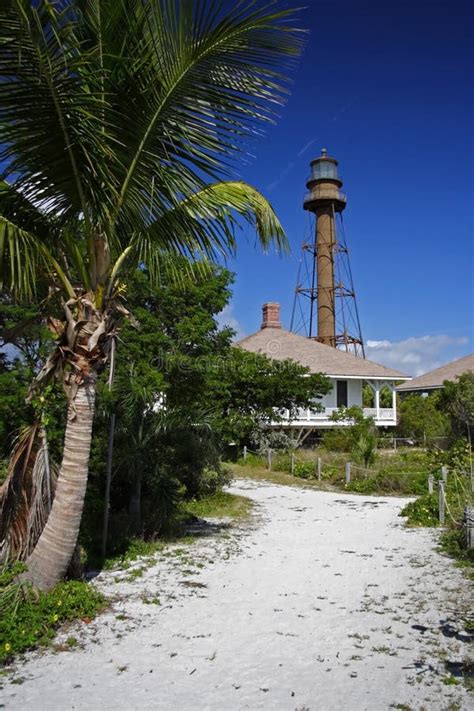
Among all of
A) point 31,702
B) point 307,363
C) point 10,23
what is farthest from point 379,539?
point 307,363

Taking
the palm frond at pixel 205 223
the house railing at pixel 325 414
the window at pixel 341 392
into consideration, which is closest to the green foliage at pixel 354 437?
the house railing at pixel 325 414

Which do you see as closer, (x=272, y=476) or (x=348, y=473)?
(x=348, y=473)

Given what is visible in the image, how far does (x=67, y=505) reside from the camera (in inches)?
243

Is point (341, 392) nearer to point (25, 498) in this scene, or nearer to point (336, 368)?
point (336, 368)

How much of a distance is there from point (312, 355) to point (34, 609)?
25064mm

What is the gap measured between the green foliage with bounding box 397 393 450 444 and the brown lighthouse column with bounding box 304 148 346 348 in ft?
36.3

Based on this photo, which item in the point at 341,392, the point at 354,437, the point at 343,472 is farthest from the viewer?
the point at 341,392

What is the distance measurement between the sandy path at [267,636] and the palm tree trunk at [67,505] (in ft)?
2.23

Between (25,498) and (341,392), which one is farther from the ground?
(341,392)

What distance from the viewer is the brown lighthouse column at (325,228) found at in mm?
40969

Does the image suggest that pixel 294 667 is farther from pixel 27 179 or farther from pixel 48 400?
pixel 27 179

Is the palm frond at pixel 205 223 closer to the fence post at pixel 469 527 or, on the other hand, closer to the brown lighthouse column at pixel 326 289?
the fence post at pixel 469 527

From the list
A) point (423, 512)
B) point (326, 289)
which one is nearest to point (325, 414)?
point (326, 289)

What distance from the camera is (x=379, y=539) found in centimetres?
1058
